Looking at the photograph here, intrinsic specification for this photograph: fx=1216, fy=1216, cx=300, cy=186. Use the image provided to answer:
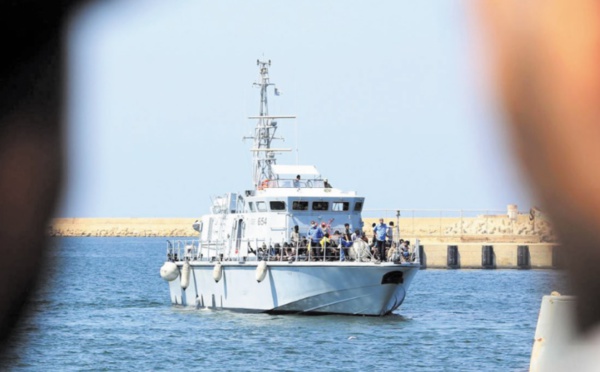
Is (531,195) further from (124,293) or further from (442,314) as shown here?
(124,293)

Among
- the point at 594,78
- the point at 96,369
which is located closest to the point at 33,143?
the point at 594,78

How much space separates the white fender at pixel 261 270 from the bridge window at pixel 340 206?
3109mm

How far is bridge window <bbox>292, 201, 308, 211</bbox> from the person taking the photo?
1348 inches

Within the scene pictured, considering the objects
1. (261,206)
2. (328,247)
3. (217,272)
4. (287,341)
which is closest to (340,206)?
(261,206)

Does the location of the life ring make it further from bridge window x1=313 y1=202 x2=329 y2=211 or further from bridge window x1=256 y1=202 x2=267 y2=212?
bridge window x1=313 y1=202 x2=329 y2=211

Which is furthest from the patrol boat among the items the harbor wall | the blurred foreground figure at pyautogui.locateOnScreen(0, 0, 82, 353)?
the harbor wall

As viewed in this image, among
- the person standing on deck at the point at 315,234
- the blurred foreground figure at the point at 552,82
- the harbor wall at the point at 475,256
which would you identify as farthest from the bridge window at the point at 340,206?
the harbor wall at the point at 475,256

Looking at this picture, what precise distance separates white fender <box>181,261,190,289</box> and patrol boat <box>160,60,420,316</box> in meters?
0.88

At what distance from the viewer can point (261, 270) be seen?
32.8 meters

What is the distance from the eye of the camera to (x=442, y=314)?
149 feet

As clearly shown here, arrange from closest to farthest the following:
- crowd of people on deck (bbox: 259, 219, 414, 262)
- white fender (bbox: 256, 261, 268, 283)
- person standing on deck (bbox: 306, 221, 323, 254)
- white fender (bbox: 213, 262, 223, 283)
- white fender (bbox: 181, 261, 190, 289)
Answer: person standing on deck (bbox: 306, 221, 323, 254)
crowd of people on deck (bbox: 259, 219, 414, 262)
white fender (bbox: 256, 261, 268, 283)
white fender (bbox: 213, 262, 223, 283)
white fender (bbox: 181, 261, 190, 289)

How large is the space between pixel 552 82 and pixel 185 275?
3765 centimetres

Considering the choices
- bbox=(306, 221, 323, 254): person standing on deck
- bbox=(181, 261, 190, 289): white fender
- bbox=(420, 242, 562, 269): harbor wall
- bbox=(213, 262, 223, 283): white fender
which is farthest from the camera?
bbox=(420, 242, 562, 269): harbor wall

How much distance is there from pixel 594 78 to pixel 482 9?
0.15 m
